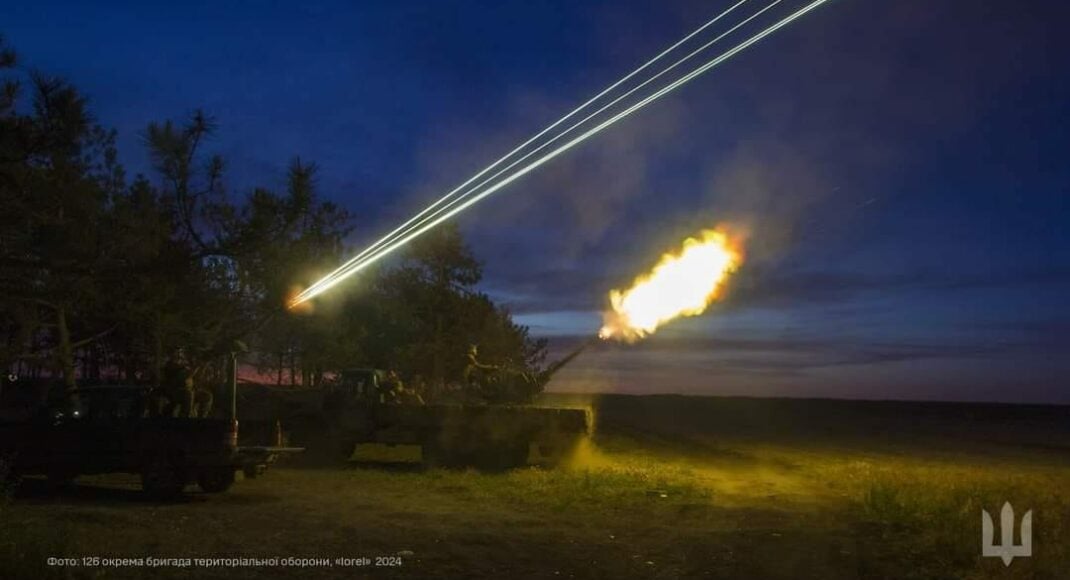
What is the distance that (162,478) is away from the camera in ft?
49.7

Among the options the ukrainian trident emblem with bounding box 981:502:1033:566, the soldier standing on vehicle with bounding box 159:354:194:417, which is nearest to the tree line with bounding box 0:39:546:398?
the soldier standing on vehicle with bounding box 159:354:194:417

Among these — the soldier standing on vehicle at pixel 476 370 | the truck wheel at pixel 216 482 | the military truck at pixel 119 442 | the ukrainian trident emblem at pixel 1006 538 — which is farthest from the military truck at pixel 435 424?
the ukrainian trident emblem at pixel 1006 538

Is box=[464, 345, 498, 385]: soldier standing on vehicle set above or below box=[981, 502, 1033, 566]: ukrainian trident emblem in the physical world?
above

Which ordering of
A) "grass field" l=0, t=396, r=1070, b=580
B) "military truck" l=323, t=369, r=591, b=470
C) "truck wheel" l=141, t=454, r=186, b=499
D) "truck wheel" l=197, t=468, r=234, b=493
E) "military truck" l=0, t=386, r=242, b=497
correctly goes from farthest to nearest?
"military truck" l=323, t=369, r=591, b=470
"truck wheel" l=197, t=468, r=234, b=493
"military truck" l=0, t=386, r=242, b=497
"truck wheel" l=141, t=454, r=186, b=499
"grass field" l=0, t=396, r=1070, b=580

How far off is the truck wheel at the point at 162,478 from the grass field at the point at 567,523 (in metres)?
0.36

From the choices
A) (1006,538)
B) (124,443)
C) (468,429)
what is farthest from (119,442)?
(1006,538)

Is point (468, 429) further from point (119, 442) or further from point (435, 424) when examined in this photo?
point (119, 442)

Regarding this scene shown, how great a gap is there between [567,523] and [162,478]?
6.58 m

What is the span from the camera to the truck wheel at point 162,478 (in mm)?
15102

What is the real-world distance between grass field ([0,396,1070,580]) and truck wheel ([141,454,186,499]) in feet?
1.18

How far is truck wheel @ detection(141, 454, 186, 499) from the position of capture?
15102 millimetres

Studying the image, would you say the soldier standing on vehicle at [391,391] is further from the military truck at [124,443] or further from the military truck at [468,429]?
the military truck at [124,443]

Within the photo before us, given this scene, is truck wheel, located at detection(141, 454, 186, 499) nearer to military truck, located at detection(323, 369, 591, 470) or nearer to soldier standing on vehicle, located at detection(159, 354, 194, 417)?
soldier standing on vehicle, located at detection(159, 354, 194, 417)

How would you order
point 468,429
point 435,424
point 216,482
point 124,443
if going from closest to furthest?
point 124,443
point 216,482
point 468,429
point 435,424
